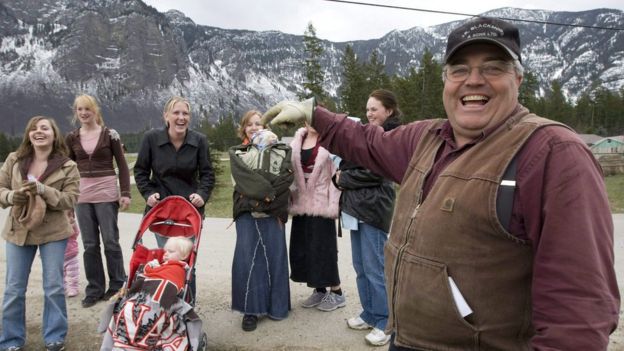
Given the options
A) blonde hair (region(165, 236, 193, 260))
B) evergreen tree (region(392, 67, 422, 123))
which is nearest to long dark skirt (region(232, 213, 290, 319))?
blonde hair (region(165, 236, 193, 260))

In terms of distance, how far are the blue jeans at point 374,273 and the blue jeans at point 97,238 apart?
2775 mm

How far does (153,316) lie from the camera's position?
329cm

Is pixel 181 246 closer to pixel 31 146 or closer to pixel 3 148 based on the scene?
pixel 31 146

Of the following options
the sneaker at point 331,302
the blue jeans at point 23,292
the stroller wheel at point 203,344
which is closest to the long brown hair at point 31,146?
the blue jeans at point 23,292

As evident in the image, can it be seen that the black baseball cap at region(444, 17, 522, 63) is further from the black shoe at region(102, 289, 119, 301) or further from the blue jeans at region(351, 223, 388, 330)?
the black shoe at region(102, 289, 119, 301)

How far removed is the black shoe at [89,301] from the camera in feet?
16.2

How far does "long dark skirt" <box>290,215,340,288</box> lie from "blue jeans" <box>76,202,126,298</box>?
2029mm

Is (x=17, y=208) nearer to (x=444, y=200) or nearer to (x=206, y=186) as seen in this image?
(x=206, y=186)

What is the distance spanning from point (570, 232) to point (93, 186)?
4.77 m

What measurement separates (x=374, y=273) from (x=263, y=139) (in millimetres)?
1623

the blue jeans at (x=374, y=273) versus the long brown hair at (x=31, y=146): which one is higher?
the long brown hair at (x=31, y=146)

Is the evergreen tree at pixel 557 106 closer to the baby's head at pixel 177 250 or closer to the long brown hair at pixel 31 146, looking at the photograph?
the baby's head at pixel 177 250

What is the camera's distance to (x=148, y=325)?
3.27m

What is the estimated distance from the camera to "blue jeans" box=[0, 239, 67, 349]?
12.9 ft
